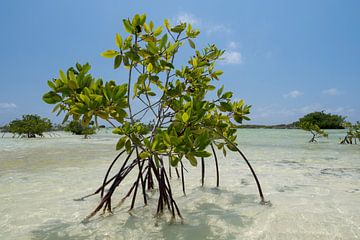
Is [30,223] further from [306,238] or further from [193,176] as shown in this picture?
[193,176]

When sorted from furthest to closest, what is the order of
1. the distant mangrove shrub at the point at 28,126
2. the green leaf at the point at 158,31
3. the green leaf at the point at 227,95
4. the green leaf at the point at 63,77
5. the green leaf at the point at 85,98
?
the distant mangrove shrub at the point at 28,126 → the green leaf at the point at 227,95 → the green leaf at the point at 158,31 → the green leaf at the point at 63,77 → the green leaf at the point at 85,98

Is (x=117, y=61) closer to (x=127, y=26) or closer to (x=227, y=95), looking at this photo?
(x=127, y=26)

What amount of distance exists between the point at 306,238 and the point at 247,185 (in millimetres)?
1475

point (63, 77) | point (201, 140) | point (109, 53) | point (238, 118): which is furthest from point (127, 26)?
point (238, 118)

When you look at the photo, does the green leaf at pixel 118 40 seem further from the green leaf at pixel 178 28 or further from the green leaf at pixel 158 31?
the green leaf at pixel 178 28

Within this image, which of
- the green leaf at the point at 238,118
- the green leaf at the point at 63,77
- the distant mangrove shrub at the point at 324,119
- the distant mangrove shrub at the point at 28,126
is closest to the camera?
the green leaf at the point at 63,77

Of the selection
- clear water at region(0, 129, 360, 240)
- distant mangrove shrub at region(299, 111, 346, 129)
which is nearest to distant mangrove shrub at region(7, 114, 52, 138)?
clear water at region(0, 129, 360, 240)

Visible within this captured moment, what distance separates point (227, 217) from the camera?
2.04 metres

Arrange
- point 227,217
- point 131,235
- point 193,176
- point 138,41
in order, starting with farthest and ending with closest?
point 193,176, point 227,217, point 138,41, point 131,235

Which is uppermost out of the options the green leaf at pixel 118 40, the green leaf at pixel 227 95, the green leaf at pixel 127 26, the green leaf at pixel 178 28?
the green leaf at pixel 178 28

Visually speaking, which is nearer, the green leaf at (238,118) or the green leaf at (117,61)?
the green leaf at (117,61)

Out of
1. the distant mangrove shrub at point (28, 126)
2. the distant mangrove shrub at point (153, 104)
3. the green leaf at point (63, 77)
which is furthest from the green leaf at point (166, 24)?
the distant mangrove shrub at point (28, 126)

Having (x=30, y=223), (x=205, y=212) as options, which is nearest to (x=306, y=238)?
(x=205, y=212)

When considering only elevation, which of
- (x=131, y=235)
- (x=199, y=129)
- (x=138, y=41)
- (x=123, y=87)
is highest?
(x=138, y=41)
